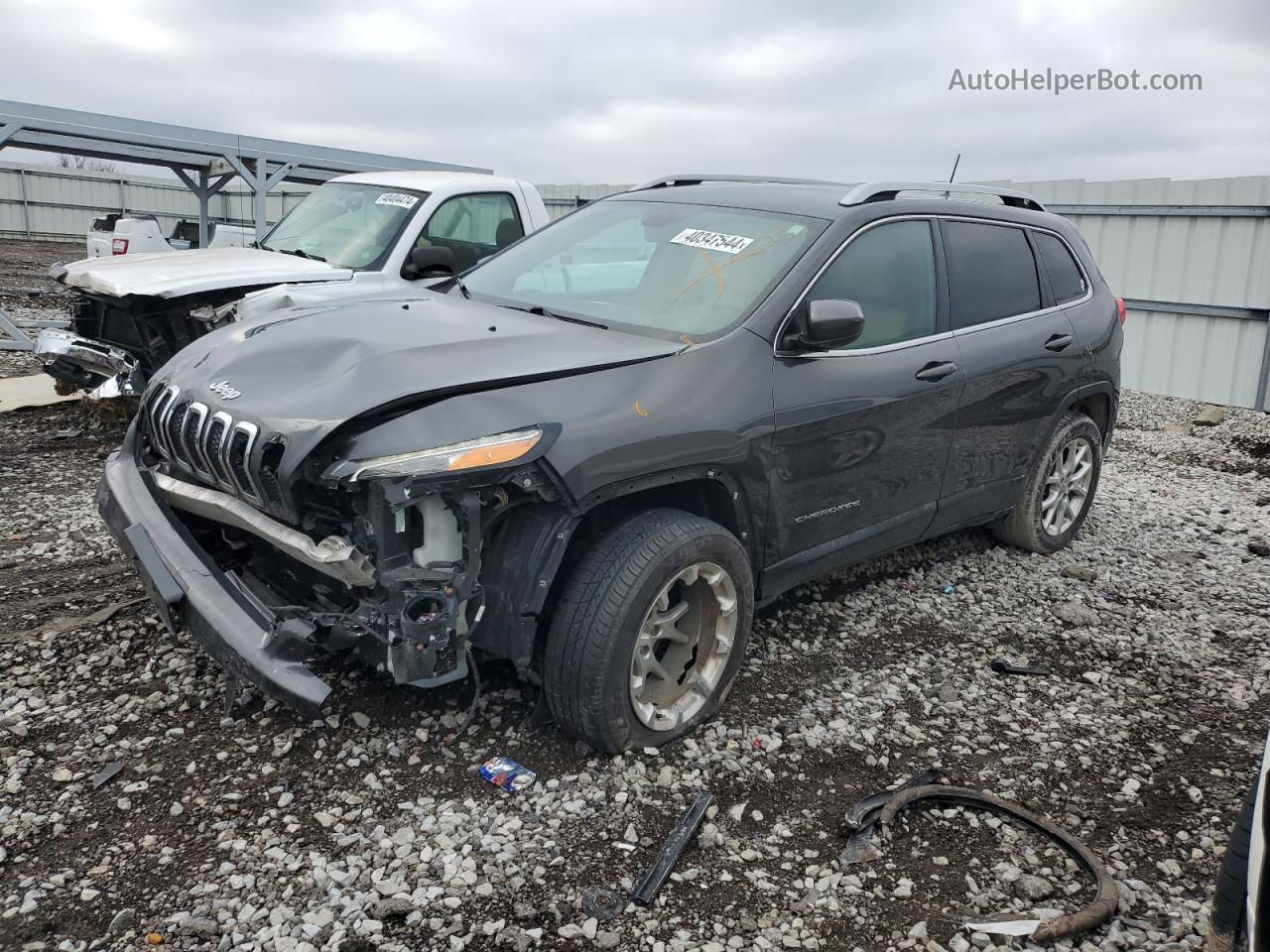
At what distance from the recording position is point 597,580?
3.05 metres

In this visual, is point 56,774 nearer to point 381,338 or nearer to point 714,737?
point 381,338

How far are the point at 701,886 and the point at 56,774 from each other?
208 cm

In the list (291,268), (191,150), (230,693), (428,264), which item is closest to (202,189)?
(191,150)

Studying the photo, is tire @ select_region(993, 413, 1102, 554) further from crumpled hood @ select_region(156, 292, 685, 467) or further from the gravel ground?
crumpled hood @ select_region(156, 292, 685, 467)

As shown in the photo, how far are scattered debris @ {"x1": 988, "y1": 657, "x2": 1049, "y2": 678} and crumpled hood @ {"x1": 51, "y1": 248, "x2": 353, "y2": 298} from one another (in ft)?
15.9

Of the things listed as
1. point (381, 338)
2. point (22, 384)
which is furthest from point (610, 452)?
point (22, 384)

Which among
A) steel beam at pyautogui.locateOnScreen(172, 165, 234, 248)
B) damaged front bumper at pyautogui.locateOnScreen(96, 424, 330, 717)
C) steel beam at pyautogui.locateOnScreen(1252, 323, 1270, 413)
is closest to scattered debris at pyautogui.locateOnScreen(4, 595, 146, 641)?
damaged front bumper at pyautogui.locateOnScreen(96, 424, 330, 717)

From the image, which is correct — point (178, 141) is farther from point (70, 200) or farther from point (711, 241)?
point (70, 200)

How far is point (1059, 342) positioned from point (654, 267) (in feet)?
7.72

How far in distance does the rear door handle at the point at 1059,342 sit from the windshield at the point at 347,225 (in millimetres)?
4535

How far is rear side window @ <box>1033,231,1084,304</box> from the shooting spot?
5.14 m

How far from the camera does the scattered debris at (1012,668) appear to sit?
423cm

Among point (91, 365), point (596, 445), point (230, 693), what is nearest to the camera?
point (596, 445)

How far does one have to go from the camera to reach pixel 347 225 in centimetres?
748
